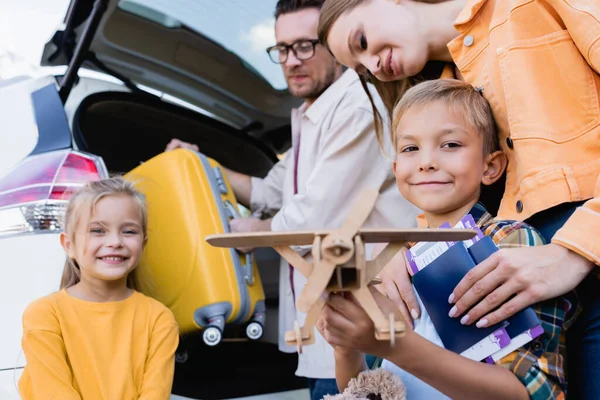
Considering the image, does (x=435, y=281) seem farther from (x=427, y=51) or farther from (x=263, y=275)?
(x=263, y=275)

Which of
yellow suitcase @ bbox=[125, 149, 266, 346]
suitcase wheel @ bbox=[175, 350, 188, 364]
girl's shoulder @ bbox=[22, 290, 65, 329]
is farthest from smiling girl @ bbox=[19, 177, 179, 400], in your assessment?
suitcase wheel @ bbox=[175, 350, 188, 364]

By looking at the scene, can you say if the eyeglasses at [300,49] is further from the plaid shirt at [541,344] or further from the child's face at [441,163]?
the plaid shirt at [541,344]

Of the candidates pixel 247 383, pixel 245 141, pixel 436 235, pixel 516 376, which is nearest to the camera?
pixel 436 235

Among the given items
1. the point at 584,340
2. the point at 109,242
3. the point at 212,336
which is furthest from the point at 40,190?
the point at 584,340

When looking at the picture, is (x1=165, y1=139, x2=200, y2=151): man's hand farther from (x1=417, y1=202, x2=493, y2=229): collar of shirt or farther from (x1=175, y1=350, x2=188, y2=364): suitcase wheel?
(x1=417, y1=202, x2=493, y2=229): collar of shirt

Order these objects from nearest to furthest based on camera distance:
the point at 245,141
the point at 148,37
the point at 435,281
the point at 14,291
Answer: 1. the point at 435,281
2. the point at 14,291
3. the point at 148,37
4. the point at 245,141

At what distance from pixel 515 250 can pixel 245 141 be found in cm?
180

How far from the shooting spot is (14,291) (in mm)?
1816

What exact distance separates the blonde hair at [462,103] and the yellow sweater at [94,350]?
2.97 feet

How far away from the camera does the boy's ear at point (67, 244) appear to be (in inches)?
76.0

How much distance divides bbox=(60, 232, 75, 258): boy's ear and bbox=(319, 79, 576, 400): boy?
0.94 meters

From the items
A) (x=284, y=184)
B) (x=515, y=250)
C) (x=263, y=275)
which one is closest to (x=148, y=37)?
(x=284, y=184)

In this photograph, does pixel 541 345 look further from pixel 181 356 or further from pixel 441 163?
pixel 181 356

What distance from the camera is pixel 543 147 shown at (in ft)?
4.60
